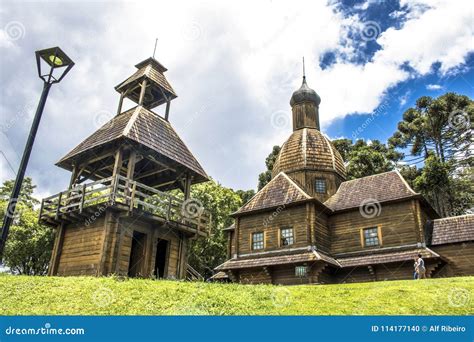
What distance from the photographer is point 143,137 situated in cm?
1767

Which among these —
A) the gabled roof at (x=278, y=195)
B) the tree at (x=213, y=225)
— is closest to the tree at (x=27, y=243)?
the tree at (x=213, y=225)

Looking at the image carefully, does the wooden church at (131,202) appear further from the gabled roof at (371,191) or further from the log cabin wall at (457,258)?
the log cabin wall at (457,258)

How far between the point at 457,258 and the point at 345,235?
21.5 ft

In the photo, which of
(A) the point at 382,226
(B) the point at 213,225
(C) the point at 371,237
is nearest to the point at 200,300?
(C) the point at 371,237

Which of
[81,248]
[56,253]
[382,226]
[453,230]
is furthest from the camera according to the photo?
[382,226]

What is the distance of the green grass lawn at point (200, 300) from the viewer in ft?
30.7
